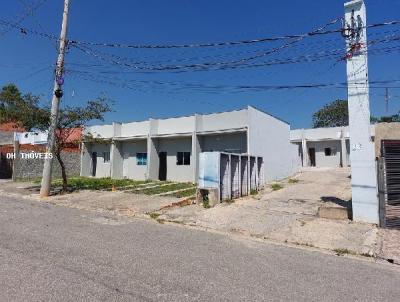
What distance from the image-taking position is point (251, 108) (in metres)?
20.9

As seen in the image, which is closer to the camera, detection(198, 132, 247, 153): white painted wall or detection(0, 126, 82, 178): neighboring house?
detection(198, 132, 247, 153): white painted wall

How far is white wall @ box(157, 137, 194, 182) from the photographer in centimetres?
2466

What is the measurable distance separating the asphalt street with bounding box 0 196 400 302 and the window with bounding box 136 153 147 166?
711 inches

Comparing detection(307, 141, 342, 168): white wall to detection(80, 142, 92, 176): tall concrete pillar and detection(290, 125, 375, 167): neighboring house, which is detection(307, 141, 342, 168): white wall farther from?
detection(80, 142, 92, 176): tall concrete pillar

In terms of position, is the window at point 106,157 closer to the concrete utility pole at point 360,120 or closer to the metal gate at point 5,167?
the metal gate at point 5,167

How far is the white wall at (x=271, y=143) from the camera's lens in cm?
2102

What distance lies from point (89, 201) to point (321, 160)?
27293 mm

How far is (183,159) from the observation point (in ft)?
82.3

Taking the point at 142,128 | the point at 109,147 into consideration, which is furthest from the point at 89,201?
the point at 109,147

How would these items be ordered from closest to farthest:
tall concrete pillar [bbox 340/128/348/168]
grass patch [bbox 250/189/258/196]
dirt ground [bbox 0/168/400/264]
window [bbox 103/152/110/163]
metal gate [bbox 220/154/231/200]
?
dirt ground [bbox 0/168/400/264]
metal gate [bbox 220/154/231/200]
grass patch [bbox 250/189/258/196]
window [bbox 103/152/110/163]
tall concrete pillar [bbox 340/128/348/168]

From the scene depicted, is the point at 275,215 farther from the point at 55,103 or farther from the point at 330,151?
the point at 330,151

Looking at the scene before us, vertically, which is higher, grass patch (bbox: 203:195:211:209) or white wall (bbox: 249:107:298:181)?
white wall (bbox: 249:107:298:181)

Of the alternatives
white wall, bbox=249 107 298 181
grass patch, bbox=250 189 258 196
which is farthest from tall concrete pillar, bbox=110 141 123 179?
grass patch, bbox=250 189 258 196

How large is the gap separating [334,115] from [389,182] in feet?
181
